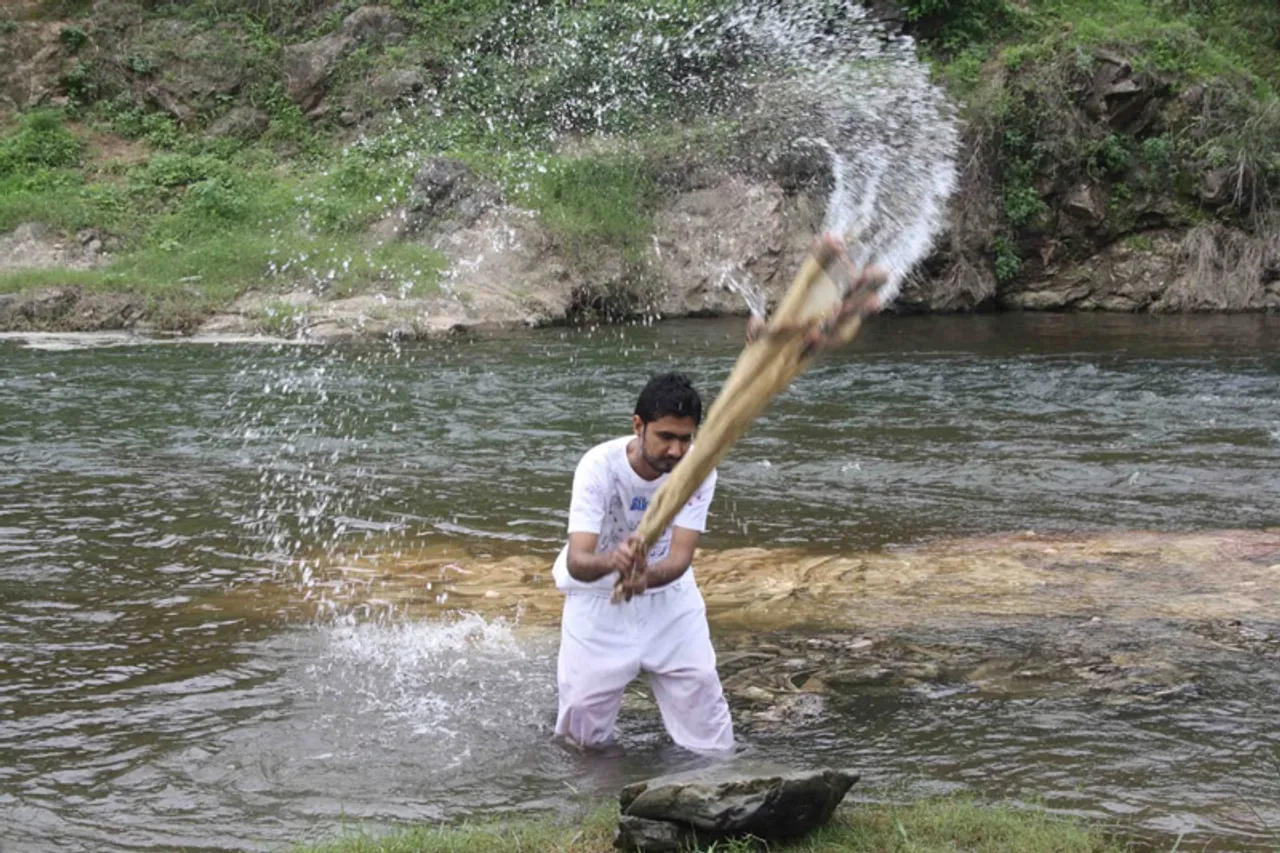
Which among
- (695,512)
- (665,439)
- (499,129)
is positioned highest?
(499,129)

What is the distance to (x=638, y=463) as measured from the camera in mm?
4820

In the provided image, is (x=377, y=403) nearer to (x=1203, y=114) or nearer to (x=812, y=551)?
(x=812, y=551)

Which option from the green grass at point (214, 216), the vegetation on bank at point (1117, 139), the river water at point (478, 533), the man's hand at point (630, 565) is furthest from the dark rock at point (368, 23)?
the man's hand at point (630, 565)

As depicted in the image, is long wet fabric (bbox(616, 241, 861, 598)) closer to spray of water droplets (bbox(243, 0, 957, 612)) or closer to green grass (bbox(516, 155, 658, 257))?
green grass (bbox(516, 155, 658, 257))

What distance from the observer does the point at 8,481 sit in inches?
423

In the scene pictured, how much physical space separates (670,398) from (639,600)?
31.5 inches

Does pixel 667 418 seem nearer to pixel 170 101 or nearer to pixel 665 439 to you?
pixel 665 439

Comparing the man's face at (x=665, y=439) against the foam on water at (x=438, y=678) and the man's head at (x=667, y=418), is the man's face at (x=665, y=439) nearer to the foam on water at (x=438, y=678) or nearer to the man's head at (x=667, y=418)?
the man's head at (x=667, y=418)

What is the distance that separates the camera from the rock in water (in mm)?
3980

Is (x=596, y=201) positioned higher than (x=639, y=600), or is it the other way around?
(x=596, y=201)

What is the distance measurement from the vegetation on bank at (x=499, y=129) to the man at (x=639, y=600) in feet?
50.7

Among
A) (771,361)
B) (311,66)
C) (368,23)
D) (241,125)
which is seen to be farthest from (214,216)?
(771,361)

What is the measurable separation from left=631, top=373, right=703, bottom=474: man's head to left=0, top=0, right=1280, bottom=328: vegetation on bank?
1567 centimetres

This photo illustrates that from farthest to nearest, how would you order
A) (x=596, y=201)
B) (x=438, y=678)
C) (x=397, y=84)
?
(x=397, y=84), (x=596, y=201), (x=438, y=678)
